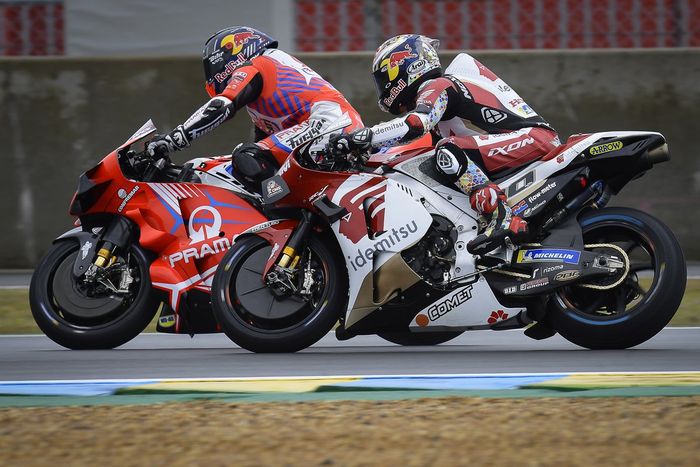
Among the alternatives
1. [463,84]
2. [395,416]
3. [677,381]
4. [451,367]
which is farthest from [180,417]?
[463,84]

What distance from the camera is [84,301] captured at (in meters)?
7.30

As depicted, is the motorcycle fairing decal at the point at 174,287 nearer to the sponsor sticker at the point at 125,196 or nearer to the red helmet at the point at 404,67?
the sponsor sticker at the point at 125,196

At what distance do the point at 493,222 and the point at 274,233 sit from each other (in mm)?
1188

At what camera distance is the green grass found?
A: 8805mm

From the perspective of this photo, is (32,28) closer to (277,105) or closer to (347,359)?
(277,105)

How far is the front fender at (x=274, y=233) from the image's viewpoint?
6957 millimetres

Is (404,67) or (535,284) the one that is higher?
(404,67)

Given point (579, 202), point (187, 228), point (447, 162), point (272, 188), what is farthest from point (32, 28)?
point (579, 202)

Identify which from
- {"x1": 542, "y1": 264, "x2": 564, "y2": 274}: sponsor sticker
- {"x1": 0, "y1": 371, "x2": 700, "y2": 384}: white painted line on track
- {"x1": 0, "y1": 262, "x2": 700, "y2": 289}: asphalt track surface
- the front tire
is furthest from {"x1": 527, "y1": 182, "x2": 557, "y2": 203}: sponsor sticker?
{"x1": 0, "y1": 262, "x2": 700, "y2": 289}: asphalt track surface

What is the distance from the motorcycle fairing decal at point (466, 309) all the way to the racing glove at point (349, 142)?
0.91 meters

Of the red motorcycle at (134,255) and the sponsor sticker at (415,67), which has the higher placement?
the sponsor sticker at (415,67)

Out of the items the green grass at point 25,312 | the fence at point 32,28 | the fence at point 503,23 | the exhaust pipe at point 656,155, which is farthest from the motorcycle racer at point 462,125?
the fence at point 32,28

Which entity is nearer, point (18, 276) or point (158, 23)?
point (18, 276)

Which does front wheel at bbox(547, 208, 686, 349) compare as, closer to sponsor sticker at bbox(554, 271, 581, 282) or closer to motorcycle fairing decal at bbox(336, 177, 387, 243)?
sponsor sticker at bbox(554, 271, 581, 282)
